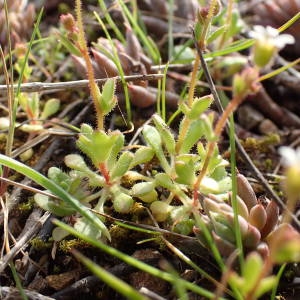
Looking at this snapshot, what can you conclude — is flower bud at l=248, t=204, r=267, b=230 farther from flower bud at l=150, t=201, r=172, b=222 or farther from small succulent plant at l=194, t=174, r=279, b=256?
flower bud at l=150, t=201, r=172, b=222

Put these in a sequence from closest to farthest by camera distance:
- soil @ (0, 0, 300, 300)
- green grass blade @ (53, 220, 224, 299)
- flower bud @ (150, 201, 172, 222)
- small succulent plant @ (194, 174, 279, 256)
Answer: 1. green grass blade @ (53, 220, 224, 299)
2. small succulent plant @ (194, 174, 279, 256)
3. soil @ (0, 0, 300, 300)
4. flower bud @ (150, 201, 172, 222)

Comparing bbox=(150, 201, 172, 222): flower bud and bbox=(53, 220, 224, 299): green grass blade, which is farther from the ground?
bbox=(53, 220, 224, 299): green grass blade

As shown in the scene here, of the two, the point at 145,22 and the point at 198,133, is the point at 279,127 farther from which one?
the point at 145,22

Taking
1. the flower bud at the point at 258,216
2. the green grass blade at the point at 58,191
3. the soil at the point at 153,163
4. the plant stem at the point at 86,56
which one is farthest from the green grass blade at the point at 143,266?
the plant stem at the point at 86,56

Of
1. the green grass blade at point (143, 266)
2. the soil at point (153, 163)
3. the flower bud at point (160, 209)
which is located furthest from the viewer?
the flower bud at point (160, 209)

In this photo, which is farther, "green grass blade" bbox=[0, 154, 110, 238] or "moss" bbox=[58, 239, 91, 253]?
"moss" bbox=[58, 239, 91, 253]

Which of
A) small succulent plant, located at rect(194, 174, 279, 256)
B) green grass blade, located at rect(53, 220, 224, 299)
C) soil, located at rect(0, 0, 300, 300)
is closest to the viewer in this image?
green grass blade, located at rect(53, 220, 224, 299)

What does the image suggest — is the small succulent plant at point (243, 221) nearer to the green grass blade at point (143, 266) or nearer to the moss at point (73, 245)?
the green grass blade at point (143, 266)

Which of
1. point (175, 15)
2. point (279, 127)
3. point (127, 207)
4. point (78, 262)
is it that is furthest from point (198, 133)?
point (175, 15)

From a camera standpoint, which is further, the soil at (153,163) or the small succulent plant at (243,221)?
the soil at (153,163)

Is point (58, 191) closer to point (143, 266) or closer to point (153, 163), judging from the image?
point (143, 266)

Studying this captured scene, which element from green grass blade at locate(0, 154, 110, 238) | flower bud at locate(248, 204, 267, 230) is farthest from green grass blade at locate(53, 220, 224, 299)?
flower bud at locate(248, 204, 267, 230)
